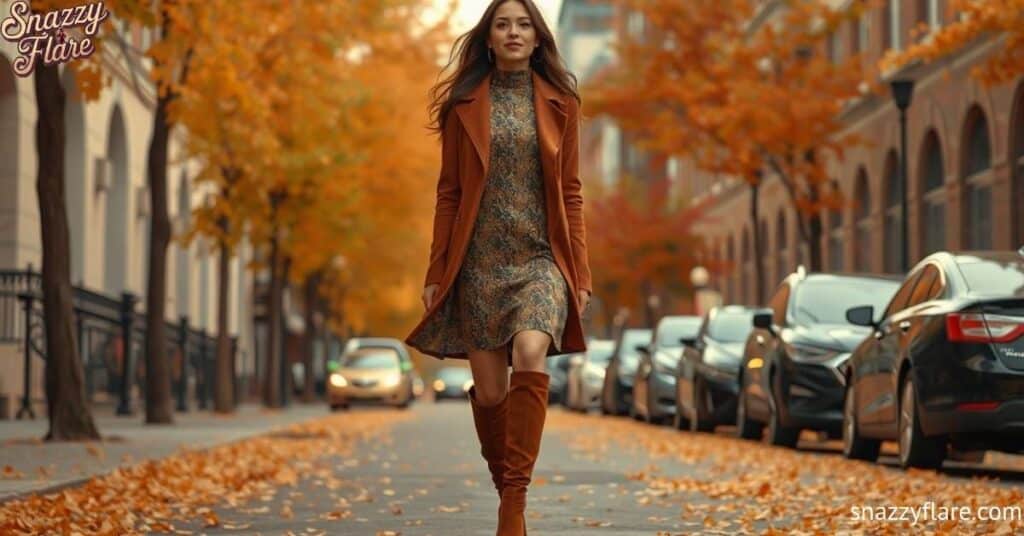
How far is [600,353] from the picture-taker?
4197 cm

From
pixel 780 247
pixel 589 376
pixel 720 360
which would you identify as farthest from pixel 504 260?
pixel 780 247

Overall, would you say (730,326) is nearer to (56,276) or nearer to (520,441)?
(56,276)

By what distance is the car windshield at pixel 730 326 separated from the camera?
2575 centimetres

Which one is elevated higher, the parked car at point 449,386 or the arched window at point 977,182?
the arched window at point 977,182

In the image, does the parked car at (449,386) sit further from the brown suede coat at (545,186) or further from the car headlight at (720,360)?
the brown suede coat at (545,186)

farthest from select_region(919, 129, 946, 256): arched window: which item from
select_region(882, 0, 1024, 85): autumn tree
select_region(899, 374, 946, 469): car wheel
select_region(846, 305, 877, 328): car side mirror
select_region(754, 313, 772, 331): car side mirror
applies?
select_region(899, 374, 946, 469): car wheel

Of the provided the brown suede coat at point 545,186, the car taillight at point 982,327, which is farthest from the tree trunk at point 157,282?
the brown suede coat at point 545,186

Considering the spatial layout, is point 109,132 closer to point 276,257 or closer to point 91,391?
point 276,257

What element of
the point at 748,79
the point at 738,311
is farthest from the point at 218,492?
the point at 748,79

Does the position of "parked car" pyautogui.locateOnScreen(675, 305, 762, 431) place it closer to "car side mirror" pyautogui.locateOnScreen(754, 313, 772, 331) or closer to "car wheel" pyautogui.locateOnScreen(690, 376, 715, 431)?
"car wheel" pyautogui.locateOnScreen(690, 376, 715, 431)

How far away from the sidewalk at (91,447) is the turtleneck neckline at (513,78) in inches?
183

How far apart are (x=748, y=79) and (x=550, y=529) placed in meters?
26.9

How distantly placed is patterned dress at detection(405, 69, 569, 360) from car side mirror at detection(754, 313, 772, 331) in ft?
41.3

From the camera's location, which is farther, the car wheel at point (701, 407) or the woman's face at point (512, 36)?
the car wheel at point (701, 407)
